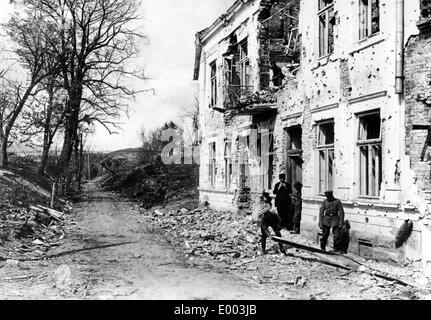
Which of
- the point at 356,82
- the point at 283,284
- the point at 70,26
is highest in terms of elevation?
the point at 70,26

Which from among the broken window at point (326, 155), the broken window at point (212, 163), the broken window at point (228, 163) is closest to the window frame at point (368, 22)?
the broken window at point (326, 155)

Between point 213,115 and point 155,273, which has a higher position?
point 213,115

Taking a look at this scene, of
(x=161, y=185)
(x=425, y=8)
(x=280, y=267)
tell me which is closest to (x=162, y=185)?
(x=161, y=185)

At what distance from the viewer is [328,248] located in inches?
484

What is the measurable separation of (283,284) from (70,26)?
88.3ft

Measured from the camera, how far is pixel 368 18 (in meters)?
11.3

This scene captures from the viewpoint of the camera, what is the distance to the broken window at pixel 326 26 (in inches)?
508

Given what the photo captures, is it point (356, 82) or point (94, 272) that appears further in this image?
point (356, 82)

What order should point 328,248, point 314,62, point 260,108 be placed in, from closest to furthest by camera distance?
point 328,248
point 314,62
point 260,108

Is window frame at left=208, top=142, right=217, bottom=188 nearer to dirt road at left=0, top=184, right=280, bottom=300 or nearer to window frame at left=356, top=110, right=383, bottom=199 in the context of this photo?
dirt road at left=0, top=184, right=280, bottom=300

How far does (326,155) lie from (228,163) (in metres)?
9.06

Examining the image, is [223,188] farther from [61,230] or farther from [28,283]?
[28,283]

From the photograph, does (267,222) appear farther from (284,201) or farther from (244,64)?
(244,64)

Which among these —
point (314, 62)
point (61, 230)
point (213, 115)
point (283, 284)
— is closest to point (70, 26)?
point (213, 115)
